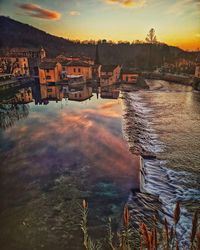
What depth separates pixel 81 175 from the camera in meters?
5.36

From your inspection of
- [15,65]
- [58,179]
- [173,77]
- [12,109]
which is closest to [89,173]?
[58,179]

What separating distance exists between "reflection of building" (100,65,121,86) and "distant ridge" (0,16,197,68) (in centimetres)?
1207

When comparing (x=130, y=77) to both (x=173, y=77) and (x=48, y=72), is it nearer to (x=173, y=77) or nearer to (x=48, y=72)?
(x=173, y=77)

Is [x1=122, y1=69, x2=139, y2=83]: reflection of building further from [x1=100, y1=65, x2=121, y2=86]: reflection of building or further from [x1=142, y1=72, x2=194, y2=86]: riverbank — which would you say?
[x1=142, y1=72, x2=194, y2=86]: riverbank

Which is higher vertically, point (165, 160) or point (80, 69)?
point (80, 69)

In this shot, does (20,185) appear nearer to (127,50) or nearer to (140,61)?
(140,61)

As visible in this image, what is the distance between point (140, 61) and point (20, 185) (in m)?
35.3

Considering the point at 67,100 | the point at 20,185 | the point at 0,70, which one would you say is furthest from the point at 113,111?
the point at 0,70

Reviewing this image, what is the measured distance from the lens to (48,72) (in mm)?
24656

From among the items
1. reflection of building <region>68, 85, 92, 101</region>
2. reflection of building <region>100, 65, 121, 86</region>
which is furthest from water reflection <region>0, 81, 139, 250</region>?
reflection of building <region>100, 65, 121, 86</region>

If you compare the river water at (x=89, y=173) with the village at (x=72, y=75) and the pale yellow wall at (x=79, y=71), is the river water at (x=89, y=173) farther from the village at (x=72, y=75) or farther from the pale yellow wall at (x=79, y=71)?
the pale yellow wall at (x=79, y=71)

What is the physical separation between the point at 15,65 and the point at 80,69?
9.93m

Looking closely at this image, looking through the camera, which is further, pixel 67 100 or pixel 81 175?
pixel 67 100

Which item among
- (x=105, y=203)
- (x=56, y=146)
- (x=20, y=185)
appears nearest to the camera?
(x=105, y=203)
